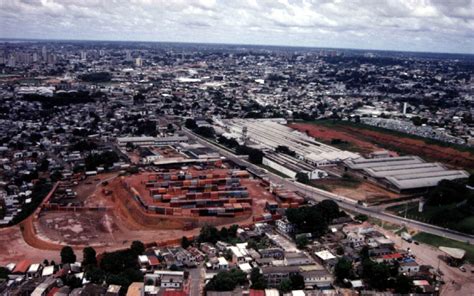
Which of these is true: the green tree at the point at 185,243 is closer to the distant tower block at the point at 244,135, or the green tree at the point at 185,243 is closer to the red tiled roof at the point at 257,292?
the red tiled roof at the point at 257,292

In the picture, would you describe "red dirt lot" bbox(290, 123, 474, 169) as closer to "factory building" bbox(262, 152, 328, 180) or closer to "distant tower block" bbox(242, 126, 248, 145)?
"distant tower block" bbox(242, 126, 248, 145)

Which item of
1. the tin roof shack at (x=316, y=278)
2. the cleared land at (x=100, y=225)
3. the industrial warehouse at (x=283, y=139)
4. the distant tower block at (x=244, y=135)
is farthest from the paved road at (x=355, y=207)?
the tin roof shack at (x=316, y=278)

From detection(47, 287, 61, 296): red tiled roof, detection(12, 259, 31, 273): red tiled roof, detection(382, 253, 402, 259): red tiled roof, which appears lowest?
detection(12, 259, 31, 273): red tiled roof

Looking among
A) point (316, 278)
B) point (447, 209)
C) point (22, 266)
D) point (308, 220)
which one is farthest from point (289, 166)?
point (22, 266)

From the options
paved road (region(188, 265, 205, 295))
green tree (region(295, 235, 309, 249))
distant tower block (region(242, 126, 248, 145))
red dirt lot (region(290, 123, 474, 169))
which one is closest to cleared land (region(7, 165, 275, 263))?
paved road (region(188, 265, 205, 295))

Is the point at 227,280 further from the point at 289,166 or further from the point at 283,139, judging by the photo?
the point at 283,139

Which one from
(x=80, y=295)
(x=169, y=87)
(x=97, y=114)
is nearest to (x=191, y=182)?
(x=80, y=295)
